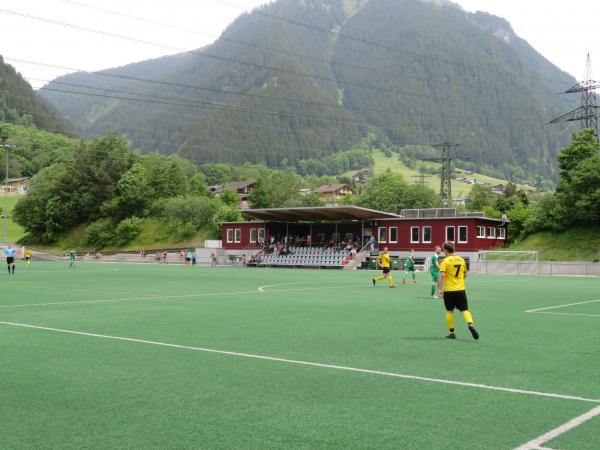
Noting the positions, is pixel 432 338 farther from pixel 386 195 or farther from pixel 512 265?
pixel 386 195

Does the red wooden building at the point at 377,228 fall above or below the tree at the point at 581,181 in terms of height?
below

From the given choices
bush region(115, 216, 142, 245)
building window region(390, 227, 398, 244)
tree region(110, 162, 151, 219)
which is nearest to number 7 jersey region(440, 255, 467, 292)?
building window region(390, 227, 398, 244)

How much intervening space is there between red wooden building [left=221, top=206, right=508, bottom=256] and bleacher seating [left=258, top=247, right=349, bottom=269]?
2363 mm

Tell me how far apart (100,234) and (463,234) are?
6896cm

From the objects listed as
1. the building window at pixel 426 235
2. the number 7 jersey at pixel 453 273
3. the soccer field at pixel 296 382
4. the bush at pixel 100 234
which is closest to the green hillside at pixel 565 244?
the building window at pixel 426 235

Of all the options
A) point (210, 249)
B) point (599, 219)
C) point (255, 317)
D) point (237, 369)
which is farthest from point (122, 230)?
point (237, 369)

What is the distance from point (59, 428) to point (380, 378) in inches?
167

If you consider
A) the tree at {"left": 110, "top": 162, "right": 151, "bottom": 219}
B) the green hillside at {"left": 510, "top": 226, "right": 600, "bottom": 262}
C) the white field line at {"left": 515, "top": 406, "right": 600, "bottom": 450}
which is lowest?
the white field line at {"left": 515, "top": 406, "right": 600, "bottom": 450}

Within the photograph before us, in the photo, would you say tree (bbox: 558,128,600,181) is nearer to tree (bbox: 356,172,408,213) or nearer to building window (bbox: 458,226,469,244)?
building window (bbox: 458,226,469,244)

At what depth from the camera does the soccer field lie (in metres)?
6.06

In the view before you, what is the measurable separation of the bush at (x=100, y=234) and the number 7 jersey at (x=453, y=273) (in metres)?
103

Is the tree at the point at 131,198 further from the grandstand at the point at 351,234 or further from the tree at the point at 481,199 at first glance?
the tree at the point at 481,199

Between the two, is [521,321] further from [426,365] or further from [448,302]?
[426,365]

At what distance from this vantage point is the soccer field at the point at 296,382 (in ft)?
→ 19.9
